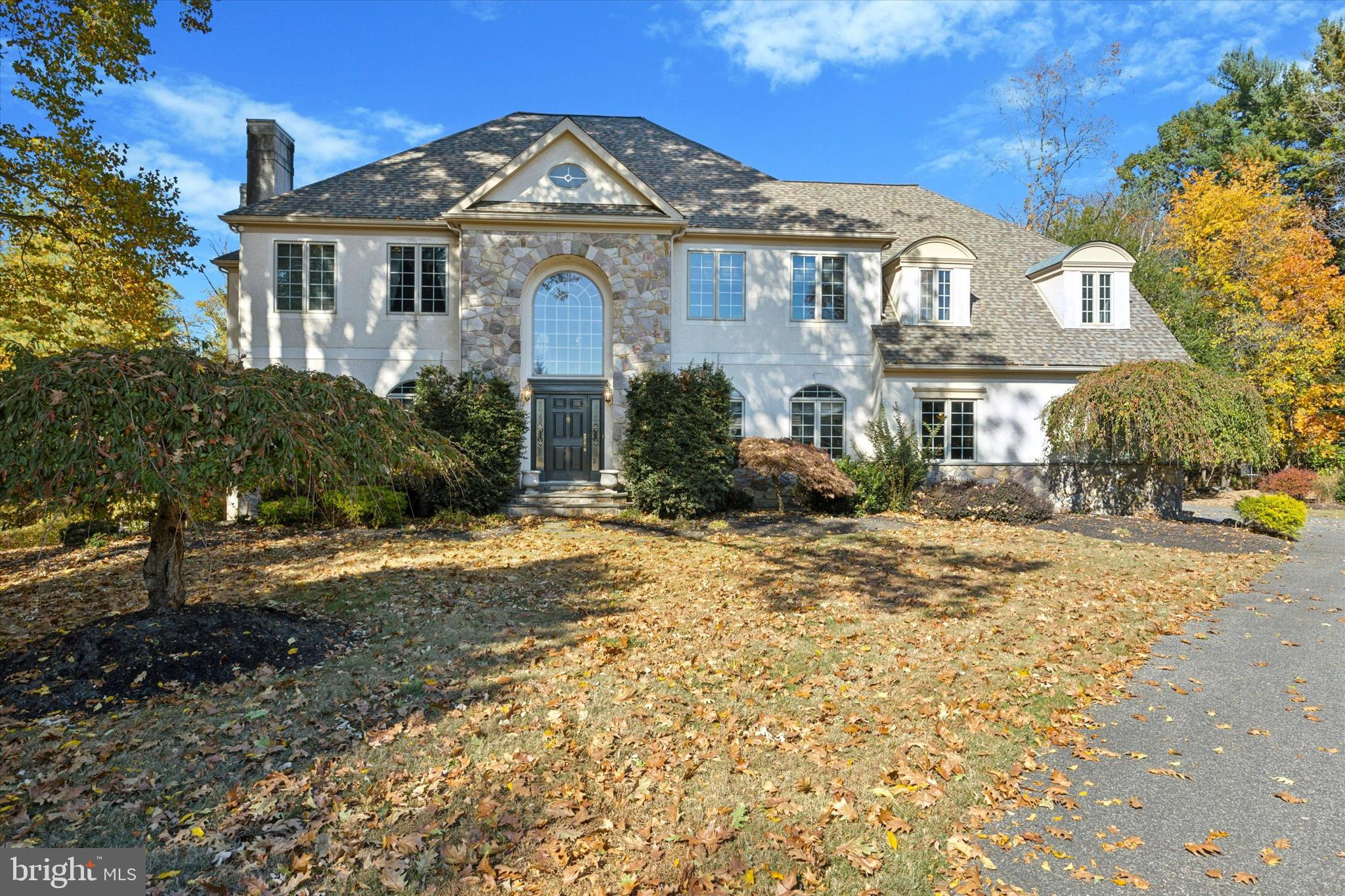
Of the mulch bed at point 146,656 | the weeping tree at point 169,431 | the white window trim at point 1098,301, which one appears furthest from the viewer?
the white window trim at point 1098,301

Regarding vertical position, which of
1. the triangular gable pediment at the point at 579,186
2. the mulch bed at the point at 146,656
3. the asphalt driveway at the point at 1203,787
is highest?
the triangular gable pediment at the point at 579,186

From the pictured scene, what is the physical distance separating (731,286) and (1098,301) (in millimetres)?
9749

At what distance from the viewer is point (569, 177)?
52.1 ft

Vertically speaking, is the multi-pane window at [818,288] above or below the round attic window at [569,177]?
below

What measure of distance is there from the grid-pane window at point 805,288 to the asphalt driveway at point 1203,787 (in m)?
11.7

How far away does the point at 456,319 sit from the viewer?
655 inches

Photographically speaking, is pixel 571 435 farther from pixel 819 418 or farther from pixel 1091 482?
pixel 1091 482

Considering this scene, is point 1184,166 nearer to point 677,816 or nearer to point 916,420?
point 916,420

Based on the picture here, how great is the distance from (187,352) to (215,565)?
19.9 ft

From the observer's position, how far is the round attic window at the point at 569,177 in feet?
52.0

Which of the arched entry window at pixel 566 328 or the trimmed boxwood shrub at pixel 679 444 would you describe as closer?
the trimmed boxwood shrub at pixel 679 444

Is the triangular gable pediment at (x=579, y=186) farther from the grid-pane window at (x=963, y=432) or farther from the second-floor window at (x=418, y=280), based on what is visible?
the grid-pane window at (x=963, y=432)
